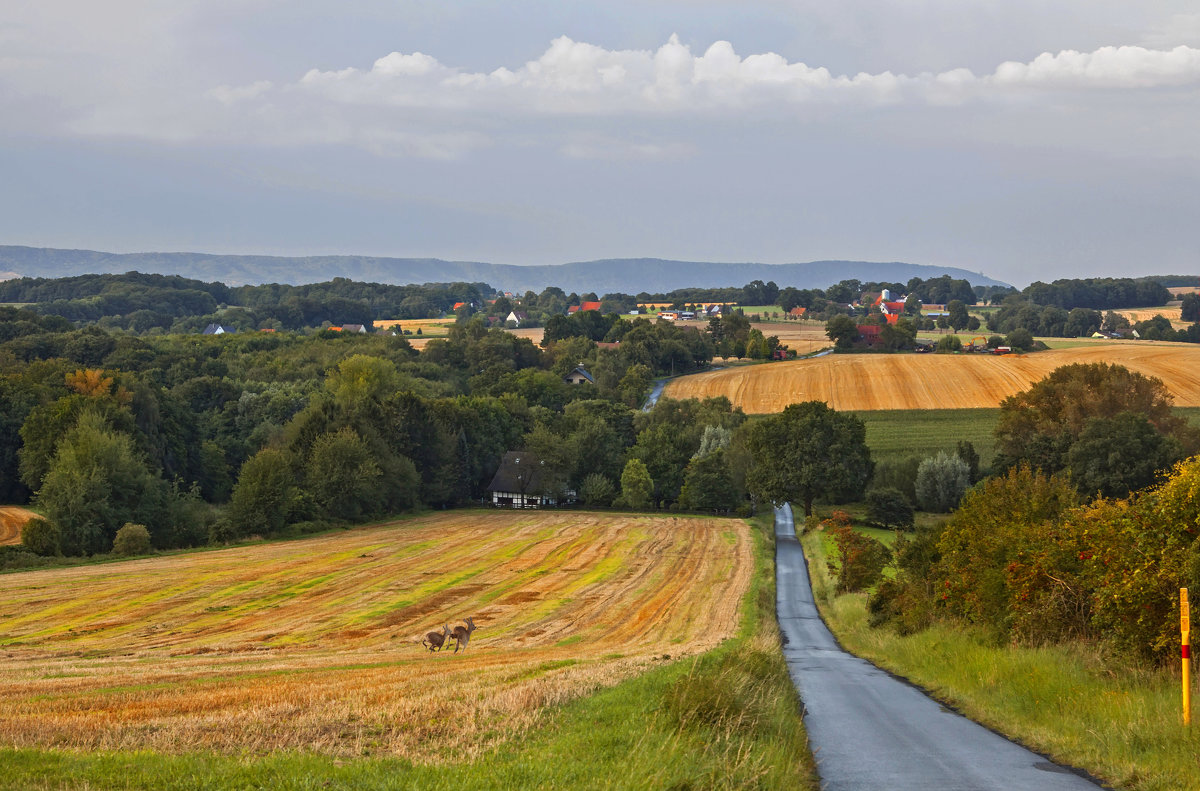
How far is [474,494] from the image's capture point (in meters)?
86.1

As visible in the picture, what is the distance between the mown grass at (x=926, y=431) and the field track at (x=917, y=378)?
2379 mm

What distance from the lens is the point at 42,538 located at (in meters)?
49.9

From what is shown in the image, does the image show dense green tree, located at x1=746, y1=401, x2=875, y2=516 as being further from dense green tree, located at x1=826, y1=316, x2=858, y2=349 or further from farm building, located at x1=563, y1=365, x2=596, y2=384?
dense green tree, located at x1=826, y1=316, x2=858, y2=349

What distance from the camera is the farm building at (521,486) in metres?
82.9

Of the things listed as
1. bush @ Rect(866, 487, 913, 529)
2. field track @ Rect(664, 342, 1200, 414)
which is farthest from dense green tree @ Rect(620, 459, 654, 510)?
field track @ Rect(664, 342, 1200, 414)

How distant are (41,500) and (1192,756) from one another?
5414 centimetres

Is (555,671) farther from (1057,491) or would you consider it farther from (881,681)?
(1057,491)

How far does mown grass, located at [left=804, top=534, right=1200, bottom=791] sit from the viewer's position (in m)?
11.5

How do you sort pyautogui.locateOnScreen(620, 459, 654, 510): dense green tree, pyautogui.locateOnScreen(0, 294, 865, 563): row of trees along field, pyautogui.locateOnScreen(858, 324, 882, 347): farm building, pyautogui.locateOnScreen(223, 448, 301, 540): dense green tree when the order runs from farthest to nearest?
1. pyautogui.locateOnScreen(858, 324, 882, 347): farm building
2. pyautogui.locateOnScreen(620, 459, 654, 510): dense green tree
3. pyautogui.locateOnScreen(223, 448, 301, 540): dense green tree
4. pyautogui.locateOnScreen(0, 294, 865, 563): row of trees along field

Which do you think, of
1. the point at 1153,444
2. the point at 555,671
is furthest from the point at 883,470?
the point at 555,671

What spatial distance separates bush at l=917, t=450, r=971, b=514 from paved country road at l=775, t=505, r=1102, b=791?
5459cm

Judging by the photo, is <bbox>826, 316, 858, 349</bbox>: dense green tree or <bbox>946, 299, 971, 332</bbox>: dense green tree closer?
<bbox>826, 316, 858, 349</bbox>: dense green tree

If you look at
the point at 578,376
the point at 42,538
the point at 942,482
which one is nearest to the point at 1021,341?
the point at 578,376

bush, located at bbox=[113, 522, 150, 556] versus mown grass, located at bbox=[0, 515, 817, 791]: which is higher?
mown grass, located at bbox=[0, 515, 817, 791]
